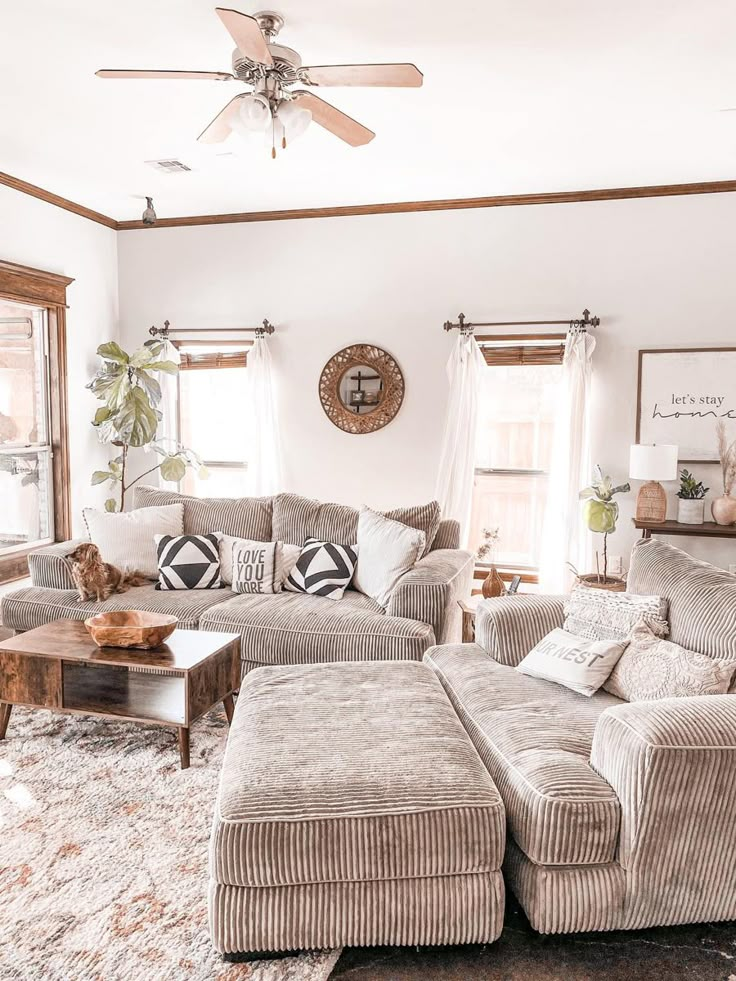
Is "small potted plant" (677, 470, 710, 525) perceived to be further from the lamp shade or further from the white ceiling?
the white ceiling

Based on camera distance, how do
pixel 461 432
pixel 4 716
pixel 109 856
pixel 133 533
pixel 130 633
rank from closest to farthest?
pixel 109 856
pixel 130 633
pixel 4 716
pixel 133 533
pixel 461 432

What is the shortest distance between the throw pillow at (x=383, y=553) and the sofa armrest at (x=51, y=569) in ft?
5.01

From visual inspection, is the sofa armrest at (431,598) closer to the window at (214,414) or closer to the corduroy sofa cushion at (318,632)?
the corduroy sofa cushion at (318,632)

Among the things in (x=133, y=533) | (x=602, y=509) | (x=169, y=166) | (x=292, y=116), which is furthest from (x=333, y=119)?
(x=602, y=509)

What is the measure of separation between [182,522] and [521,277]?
9.03 ft

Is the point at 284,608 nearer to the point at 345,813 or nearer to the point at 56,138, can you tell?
the point at 345,813

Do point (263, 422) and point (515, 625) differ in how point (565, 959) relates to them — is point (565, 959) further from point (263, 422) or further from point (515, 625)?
point (263, 422)

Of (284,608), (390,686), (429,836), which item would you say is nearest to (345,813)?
(429,836)

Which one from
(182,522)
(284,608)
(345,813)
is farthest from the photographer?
(182,522)

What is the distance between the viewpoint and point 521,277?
506cm

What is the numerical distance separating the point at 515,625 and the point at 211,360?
3662mm

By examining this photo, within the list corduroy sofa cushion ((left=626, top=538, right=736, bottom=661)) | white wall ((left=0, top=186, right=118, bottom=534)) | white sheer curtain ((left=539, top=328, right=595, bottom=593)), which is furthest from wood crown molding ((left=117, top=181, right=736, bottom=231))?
corduroy sofa cushion ((left=626, top=538, right=736, bottom=661))

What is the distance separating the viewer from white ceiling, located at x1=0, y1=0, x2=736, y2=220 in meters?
2.73

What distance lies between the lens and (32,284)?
4.89m
